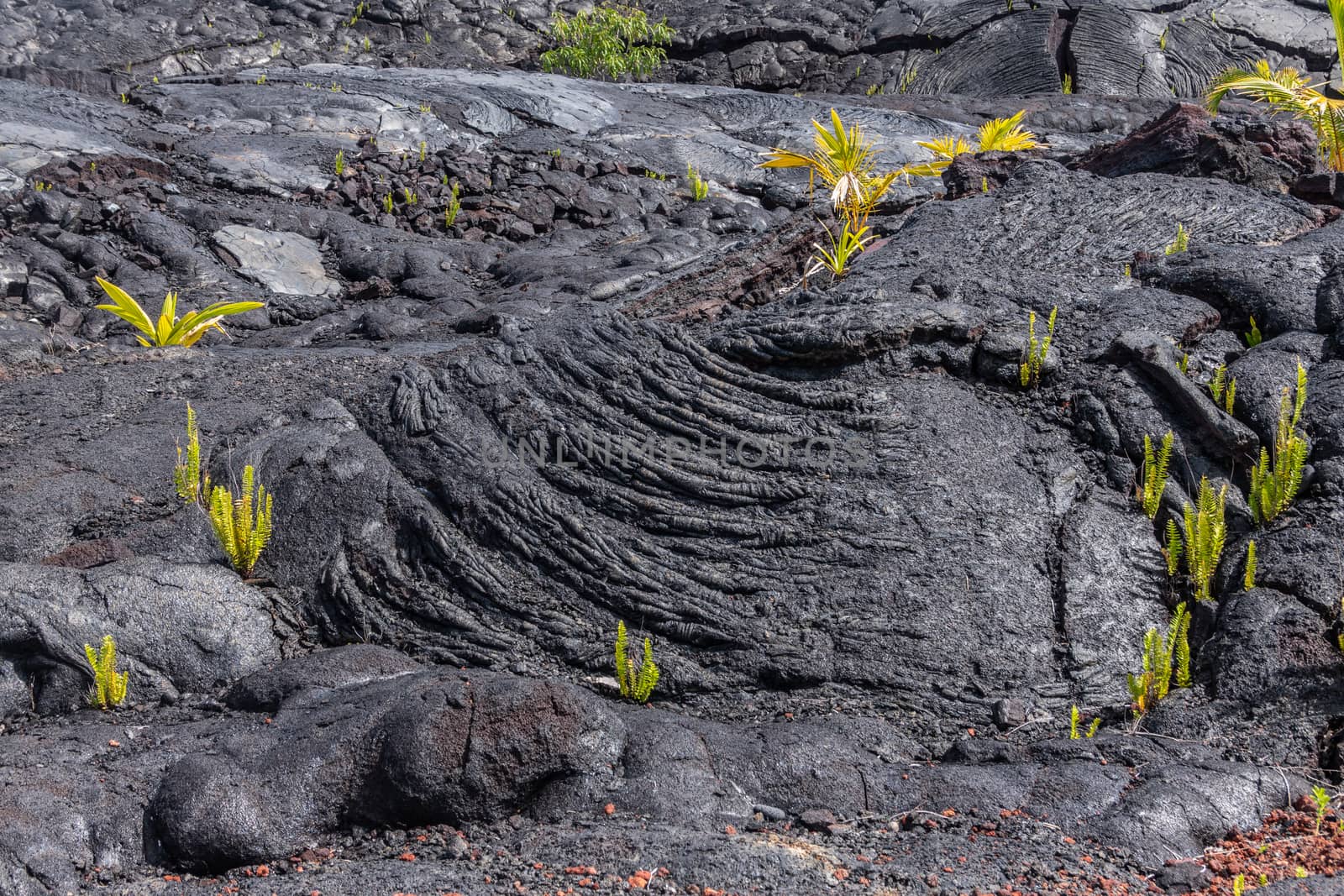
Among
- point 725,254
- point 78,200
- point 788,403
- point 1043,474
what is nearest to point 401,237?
point 78,200

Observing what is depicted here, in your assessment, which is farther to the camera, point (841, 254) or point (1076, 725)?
point (841, 254)

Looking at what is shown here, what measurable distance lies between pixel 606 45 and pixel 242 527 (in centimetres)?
1471

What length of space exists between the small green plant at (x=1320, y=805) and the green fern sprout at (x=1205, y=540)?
41.5 inches

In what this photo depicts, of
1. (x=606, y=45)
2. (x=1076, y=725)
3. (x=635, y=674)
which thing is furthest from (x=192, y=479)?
(x=606, y=45)

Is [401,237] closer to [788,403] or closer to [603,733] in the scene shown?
[788,403]

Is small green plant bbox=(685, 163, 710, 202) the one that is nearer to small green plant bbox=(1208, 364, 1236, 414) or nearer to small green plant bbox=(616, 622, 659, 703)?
small green plant bbox=(1208, 364, 1236, 414)

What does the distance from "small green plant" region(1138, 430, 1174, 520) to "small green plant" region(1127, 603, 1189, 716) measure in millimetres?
699

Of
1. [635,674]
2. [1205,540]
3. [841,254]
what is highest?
[841,254]

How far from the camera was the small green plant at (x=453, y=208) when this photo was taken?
1129 cm

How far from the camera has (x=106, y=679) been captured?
3.77 meters

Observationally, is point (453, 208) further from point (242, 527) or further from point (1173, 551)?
point (1173, 551)

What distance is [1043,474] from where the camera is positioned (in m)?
4.52

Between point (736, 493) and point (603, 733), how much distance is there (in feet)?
4.74

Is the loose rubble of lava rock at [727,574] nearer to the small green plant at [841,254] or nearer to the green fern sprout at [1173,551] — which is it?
the green fern sprout at [1173,551]
